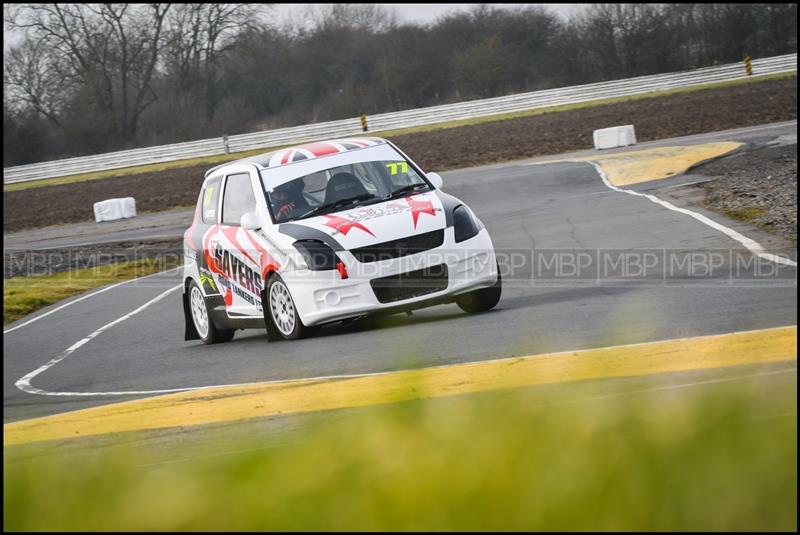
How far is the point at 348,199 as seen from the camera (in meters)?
10.6

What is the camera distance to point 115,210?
3519 cm

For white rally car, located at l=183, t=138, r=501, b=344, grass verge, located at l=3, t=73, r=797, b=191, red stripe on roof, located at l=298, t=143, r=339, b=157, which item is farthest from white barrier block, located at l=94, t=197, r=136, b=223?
red stripe on roof, located at l=298, t=143, r=339, b=157

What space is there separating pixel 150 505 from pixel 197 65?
78191 mm

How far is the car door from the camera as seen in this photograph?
10.5m

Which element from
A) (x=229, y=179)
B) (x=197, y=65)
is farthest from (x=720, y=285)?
(x=197, y=65)

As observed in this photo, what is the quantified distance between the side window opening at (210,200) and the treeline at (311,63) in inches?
2076

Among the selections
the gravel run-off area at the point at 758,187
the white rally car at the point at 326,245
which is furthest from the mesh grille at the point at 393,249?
the gravel run-off area at the point at 758,187

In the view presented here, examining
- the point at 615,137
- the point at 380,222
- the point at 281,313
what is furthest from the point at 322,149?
the point at 615,137

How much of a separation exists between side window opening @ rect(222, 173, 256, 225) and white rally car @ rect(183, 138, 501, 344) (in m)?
0.01

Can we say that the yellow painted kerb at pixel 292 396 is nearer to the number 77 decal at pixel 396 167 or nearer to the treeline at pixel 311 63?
the number 77 decal at pixel 396 167

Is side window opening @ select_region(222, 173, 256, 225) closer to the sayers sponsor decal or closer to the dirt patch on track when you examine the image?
the sayers sponsor decal

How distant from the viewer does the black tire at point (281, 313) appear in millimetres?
10017

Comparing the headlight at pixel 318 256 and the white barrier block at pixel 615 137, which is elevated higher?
the white barrier block at pixel 615 137

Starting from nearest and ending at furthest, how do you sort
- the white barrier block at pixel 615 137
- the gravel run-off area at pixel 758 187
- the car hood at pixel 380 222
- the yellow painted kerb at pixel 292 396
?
the yellow painted kerb at pixel 292 396, the car hood at pixel 380 222, the gravel run-off area at pixel 758 187, the white barrier block at pixel 615 137
